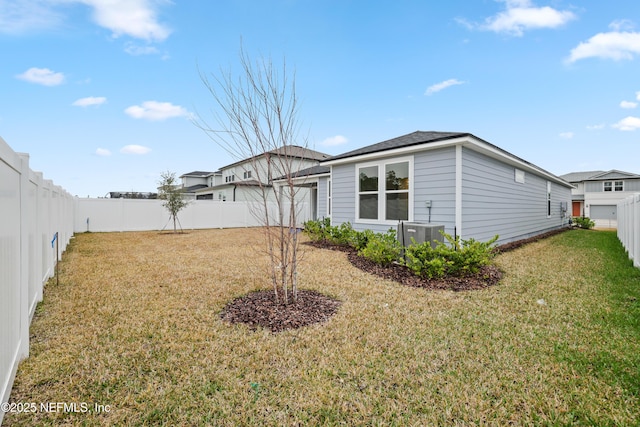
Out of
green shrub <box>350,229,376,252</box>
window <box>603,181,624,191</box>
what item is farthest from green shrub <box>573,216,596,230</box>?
green shrub <box>350,229,376,252</box>

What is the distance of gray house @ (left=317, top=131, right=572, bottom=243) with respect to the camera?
6848 mm

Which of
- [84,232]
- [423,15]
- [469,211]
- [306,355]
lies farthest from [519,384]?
[84,232]

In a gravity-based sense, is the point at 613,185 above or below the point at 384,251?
above

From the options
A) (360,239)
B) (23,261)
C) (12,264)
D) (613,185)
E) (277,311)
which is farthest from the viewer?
(613,185)

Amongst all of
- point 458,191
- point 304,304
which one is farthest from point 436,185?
point 304,304

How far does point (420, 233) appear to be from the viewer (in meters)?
6.01

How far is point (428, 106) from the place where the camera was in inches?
407

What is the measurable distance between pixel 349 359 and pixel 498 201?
8120 millimetres

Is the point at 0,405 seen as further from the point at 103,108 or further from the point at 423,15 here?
the point at 423,15

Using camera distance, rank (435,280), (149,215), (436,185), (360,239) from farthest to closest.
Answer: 1. (149,215)
2. (360,239)
3. (436,185)
4. (435,280)

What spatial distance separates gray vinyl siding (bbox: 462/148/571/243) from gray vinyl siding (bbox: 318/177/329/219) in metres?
6.21

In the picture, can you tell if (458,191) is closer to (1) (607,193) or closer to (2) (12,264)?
(2) (12,264)

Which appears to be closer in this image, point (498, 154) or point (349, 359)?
point (349, 359)

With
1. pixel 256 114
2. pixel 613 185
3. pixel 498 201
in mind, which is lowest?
pixel 498 201
